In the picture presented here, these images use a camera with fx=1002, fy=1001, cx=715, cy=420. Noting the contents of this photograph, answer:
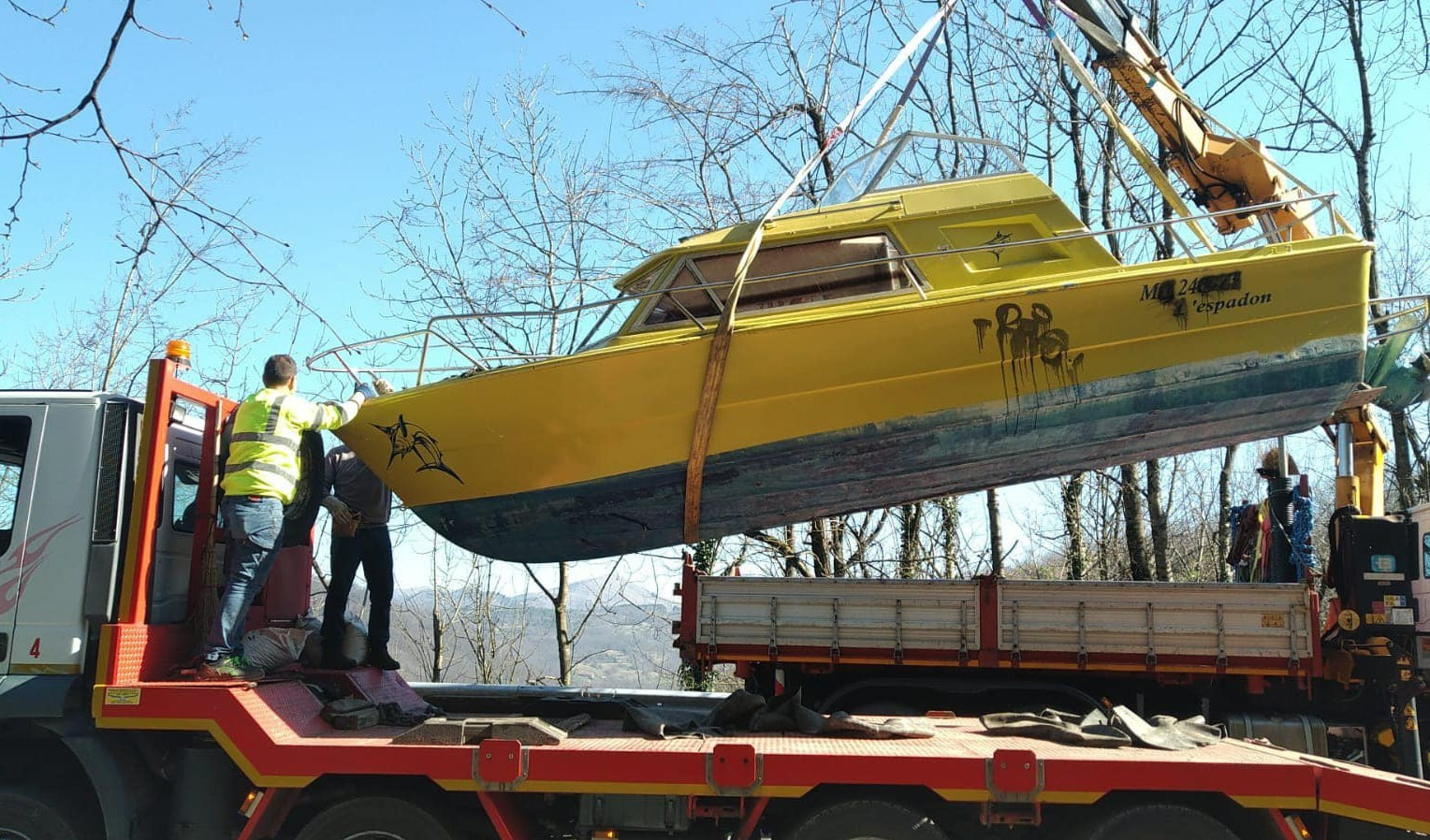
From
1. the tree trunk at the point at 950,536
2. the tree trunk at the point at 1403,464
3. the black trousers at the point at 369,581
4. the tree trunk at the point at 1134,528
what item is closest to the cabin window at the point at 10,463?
the black trousers at the point at 369,581

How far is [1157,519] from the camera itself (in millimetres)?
12328

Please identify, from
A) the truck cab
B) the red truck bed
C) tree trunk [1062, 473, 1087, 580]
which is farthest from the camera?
tree trunk [1062, 473, 1087, 580]

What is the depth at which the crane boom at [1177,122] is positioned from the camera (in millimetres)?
6543

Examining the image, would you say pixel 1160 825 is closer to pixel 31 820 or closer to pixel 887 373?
pixel 887 373

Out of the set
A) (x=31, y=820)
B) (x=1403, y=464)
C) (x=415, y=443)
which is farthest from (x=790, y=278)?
(x=1403, y=464)

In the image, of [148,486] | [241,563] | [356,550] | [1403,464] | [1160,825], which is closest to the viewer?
[1160,825]

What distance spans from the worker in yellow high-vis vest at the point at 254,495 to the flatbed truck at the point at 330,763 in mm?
196

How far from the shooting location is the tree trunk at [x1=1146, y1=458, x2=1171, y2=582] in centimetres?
1220

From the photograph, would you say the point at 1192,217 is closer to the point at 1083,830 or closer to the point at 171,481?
the point at 1083,830

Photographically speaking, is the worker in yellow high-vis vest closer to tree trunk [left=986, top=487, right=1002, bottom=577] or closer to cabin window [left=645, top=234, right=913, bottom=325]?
cabin window [left=645, top=234, right=913, bottom=325]

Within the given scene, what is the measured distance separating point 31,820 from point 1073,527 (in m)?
10.6

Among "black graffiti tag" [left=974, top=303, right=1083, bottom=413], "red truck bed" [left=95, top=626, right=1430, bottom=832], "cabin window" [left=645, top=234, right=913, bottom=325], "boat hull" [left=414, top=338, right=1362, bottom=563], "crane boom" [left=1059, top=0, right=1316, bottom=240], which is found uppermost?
"crane boom" [left=1059, top=0, right=1316, bottom=240]

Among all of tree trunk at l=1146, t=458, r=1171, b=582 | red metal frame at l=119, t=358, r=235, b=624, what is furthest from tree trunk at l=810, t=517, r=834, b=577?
red metal frame at l=119, t=358, r=235, b=624

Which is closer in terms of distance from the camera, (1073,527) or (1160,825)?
(1160,825)
